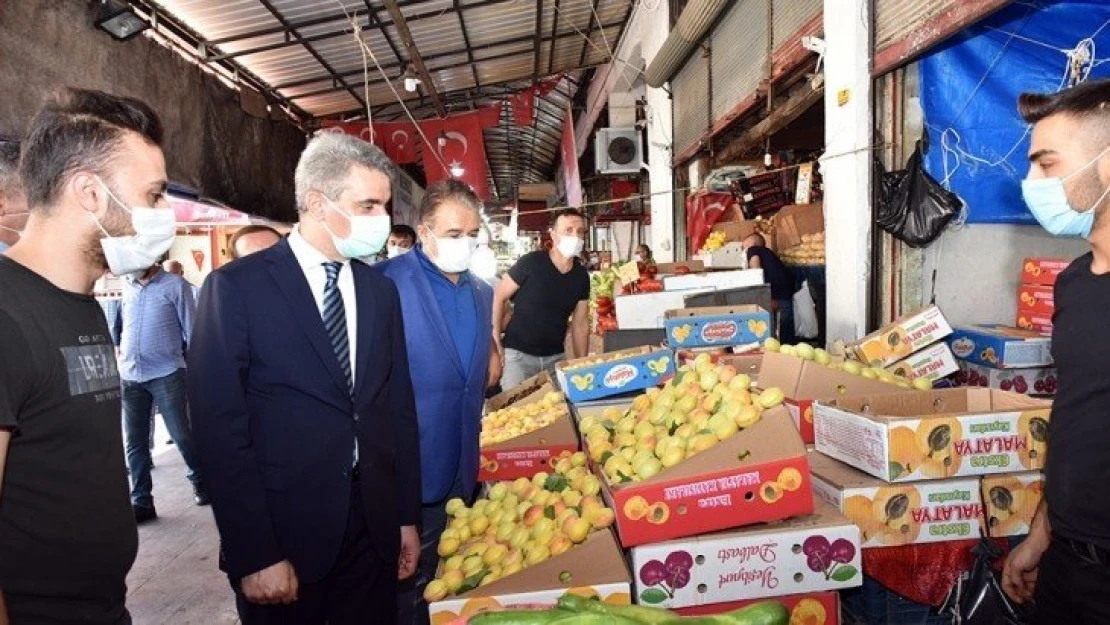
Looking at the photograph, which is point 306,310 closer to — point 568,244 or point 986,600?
point 986,600

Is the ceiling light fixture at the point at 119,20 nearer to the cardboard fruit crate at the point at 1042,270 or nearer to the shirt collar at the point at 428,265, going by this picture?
the shirt collar at the point at 428,265

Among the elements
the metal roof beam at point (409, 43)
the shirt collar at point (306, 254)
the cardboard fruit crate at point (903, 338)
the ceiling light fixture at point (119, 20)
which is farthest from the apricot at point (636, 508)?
the metal roof beam at point (409, 43)

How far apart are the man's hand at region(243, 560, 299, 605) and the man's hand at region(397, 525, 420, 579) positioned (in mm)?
470

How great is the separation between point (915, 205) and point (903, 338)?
3.33 ft

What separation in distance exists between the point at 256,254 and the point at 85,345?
647mm

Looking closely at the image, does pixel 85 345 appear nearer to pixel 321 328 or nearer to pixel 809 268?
pixel 321 328

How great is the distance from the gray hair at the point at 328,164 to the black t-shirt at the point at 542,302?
9.90 ft

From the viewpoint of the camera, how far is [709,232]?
32.3 feet

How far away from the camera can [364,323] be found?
2.10 metres

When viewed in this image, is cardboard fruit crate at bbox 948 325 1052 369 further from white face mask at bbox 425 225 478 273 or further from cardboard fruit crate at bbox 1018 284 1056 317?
white face mask at bbox 425 225 478 273

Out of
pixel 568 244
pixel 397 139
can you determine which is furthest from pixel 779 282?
pixel 397 139

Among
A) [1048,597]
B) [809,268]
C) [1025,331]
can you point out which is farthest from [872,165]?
[1048,597]

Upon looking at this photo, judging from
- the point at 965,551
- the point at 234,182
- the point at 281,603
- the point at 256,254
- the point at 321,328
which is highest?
the point at 234,182

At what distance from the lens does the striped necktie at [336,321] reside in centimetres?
203
